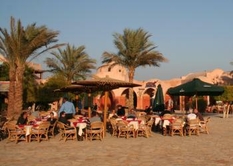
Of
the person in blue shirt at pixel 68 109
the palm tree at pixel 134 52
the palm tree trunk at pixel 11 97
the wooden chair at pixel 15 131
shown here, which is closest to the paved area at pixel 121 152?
the wooden chair at pixel 15 131

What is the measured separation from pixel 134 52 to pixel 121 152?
1812 cm

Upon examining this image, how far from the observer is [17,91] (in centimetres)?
2084

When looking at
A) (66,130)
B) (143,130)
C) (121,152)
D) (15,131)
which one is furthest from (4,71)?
(121,152)

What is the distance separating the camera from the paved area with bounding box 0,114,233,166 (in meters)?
7.57

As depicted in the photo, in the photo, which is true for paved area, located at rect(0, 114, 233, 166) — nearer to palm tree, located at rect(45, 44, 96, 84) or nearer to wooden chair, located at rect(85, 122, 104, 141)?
wooden chair, located at rect(85, 122, 104, 141)

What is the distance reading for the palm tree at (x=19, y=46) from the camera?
67.1 feet

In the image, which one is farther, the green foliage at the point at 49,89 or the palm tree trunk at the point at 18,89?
the green foliage at the point at 49,89

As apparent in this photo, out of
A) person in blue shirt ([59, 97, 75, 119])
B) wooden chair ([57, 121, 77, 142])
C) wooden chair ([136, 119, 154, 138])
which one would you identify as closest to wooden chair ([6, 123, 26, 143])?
wooden chair ([57, 121, 77, 142])

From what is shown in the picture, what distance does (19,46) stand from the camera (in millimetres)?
20625

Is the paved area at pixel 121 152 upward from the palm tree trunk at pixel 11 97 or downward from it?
downward

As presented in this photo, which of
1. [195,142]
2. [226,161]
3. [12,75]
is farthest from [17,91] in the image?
[226,161]

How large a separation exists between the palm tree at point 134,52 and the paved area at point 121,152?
15340 millimetres

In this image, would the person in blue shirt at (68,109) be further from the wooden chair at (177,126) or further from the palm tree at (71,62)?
the palm tree at (71,62)

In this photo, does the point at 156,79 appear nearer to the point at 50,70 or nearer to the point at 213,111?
the point at 213,111
